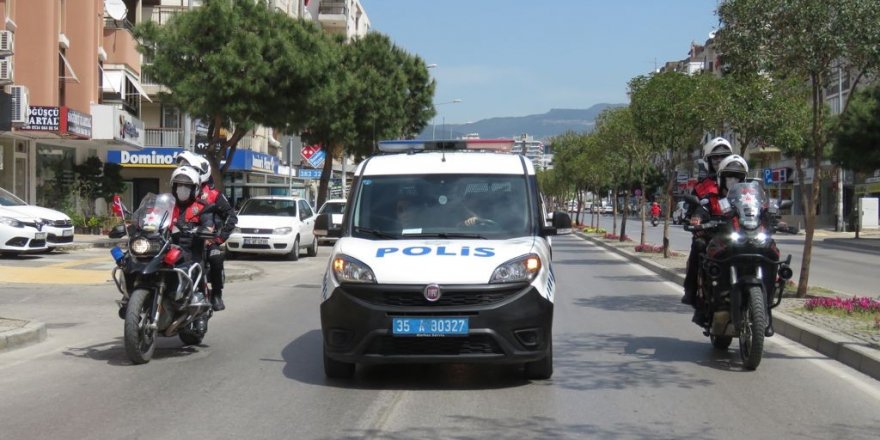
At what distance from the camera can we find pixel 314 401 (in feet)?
24.2

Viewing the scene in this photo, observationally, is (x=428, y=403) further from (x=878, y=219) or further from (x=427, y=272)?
(x=878, y=219)

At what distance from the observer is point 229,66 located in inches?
910

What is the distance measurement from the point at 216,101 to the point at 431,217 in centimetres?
1604

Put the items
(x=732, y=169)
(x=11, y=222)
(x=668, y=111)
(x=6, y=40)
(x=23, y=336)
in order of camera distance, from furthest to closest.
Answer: (x=668, y=111), (x=6, y=40), (x=11, y=222), (x=23, y=336), (x=732, y=169)

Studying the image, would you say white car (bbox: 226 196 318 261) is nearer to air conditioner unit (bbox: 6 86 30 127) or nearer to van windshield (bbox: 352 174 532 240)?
air conditioner unit (bbox: 6 86 30 127)

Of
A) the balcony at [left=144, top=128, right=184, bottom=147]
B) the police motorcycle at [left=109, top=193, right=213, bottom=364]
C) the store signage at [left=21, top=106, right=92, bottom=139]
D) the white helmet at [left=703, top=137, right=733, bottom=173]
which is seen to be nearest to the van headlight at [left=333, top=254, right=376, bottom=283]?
the police motorcycle at [left=109, top=193, right=213, bottom=364]

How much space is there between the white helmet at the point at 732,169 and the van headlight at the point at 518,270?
2895 mm

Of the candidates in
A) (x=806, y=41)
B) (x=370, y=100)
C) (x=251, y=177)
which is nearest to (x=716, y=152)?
(x=806, y=41)

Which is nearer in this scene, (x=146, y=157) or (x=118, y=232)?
(x=118, y=232)

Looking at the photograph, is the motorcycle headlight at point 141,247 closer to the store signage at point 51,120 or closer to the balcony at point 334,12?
the store signage at point 51,120

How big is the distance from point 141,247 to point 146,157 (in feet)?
119

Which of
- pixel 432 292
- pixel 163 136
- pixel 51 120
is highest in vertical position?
pixel 163 136

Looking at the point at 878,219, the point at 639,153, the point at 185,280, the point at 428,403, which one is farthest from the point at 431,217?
the point at 878,219

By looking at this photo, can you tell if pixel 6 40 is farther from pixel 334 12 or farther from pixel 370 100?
pixel 334 12
